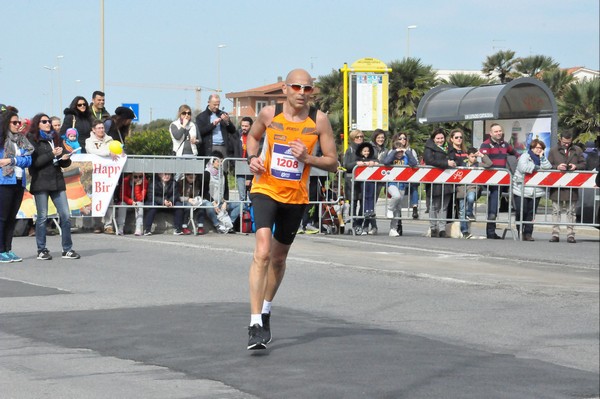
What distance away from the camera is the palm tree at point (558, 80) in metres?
49.0

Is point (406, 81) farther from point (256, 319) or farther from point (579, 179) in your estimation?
point (256, 319)

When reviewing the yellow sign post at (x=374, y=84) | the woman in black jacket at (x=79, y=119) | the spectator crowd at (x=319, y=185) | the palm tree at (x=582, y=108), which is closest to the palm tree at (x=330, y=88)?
the palm tree at (x=582, y=108)

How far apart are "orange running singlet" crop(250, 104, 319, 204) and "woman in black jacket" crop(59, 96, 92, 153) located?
10963 millimetres

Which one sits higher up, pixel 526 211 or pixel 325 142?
pixel 325 142

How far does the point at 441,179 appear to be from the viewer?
20.3m

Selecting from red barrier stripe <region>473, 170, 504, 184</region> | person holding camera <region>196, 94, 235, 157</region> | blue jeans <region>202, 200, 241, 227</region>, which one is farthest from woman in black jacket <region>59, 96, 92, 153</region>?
red barrier stripe <region>473, 170, 504, 184</region>

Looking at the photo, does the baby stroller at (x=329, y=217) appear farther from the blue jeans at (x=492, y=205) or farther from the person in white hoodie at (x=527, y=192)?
the person in white hoodie at (x=527, y=192)

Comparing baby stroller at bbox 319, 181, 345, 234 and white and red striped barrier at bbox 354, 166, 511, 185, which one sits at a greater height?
white and red striped barrier at bbox 354, 166, 511, 185

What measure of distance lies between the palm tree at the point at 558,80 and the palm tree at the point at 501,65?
524 cm

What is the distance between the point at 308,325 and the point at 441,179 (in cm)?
1102

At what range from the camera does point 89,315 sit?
996 centimetres

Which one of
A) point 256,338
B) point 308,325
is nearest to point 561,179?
point 308,325

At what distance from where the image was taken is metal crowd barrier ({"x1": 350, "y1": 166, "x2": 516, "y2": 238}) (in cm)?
2022

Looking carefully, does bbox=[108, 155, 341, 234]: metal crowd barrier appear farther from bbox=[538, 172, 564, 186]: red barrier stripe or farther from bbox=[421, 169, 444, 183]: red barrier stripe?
bbox=[538, 172, 564, 186]: red barrier stripe
